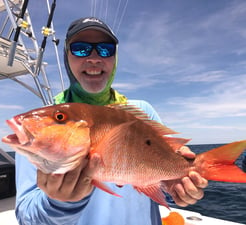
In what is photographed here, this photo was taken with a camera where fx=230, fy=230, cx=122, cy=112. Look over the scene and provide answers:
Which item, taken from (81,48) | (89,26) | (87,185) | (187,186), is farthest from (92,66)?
(187,186)

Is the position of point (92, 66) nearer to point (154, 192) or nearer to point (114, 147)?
point (114, 147)

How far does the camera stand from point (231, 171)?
1415mm

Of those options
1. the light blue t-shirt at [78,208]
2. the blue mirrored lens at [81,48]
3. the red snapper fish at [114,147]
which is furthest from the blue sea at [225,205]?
the blue mirrored lens at [81,48]

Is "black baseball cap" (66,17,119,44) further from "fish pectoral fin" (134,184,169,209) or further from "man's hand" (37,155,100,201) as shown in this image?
"fish pectoral fin" (134,184,169,209)

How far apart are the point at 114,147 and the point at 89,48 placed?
1.12 m

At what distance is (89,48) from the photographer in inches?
80.8

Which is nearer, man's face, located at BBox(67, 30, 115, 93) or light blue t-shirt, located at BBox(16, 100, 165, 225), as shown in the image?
light blue t-shirt, located at BBox(16, 100, 165, 225)

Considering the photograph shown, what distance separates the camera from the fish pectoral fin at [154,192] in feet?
4.73

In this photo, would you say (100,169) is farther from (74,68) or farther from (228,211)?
(228,211)

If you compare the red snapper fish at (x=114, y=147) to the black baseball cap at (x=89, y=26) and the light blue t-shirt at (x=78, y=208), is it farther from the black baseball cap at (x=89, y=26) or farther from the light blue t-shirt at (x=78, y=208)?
the black baseball cap at (x=89, y=26)

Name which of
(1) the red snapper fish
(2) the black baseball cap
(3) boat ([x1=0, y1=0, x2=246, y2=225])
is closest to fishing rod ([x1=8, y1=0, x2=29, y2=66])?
(3) boat ([x1=0, y1=0, x2=246, y2=225])

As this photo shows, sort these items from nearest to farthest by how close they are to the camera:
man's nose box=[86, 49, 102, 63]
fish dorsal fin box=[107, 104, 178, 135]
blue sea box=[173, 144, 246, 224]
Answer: fish dorsal fin box=[107, 104, 178, 135] → man's nose box=[86, 49, 102, 63] → blue sea box=[173, 144, 246, 224]

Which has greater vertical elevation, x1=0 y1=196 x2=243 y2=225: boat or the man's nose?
the man's nose

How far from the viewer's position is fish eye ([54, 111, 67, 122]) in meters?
1.29
